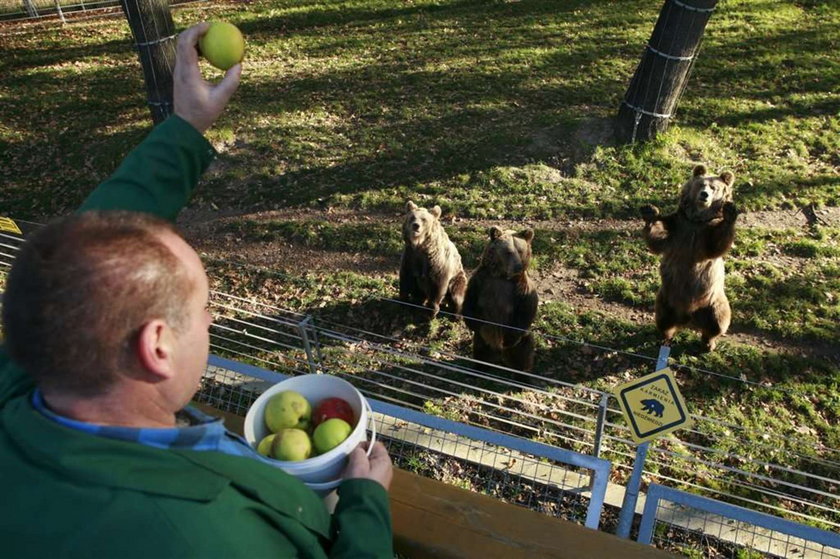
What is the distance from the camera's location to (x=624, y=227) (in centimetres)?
824

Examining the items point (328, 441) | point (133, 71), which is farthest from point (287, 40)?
point (328, 441)

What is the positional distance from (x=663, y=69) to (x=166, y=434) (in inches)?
365

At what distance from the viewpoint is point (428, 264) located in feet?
21.6

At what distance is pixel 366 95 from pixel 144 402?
37.5 feet

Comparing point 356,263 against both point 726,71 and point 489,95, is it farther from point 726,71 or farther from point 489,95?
point 726,71

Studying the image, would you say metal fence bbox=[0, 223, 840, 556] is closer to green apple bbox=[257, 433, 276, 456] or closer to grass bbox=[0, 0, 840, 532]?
grass bbox=[0, 0, 840, 532]

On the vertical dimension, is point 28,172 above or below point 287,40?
below

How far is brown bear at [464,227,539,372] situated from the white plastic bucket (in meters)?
3.47

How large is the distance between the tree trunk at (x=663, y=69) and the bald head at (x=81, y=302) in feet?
29.2

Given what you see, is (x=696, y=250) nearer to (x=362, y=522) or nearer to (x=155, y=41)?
(x=362, y=522)

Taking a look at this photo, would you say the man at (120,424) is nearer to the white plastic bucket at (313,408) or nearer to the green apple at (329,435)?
the white plastic bucket at (313,408)

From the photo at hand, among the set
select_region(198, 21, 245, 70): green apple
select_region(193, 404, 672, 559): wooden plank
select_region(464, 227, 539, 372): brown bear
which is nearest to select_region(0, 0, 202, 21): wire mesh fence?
select_region(464, 227, 539, 372): brown bear

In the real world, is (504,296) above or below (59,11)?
below

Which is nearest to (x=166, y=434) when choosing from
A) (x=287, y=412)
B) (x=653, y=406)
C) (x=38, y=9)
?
(x=287, y=412)
